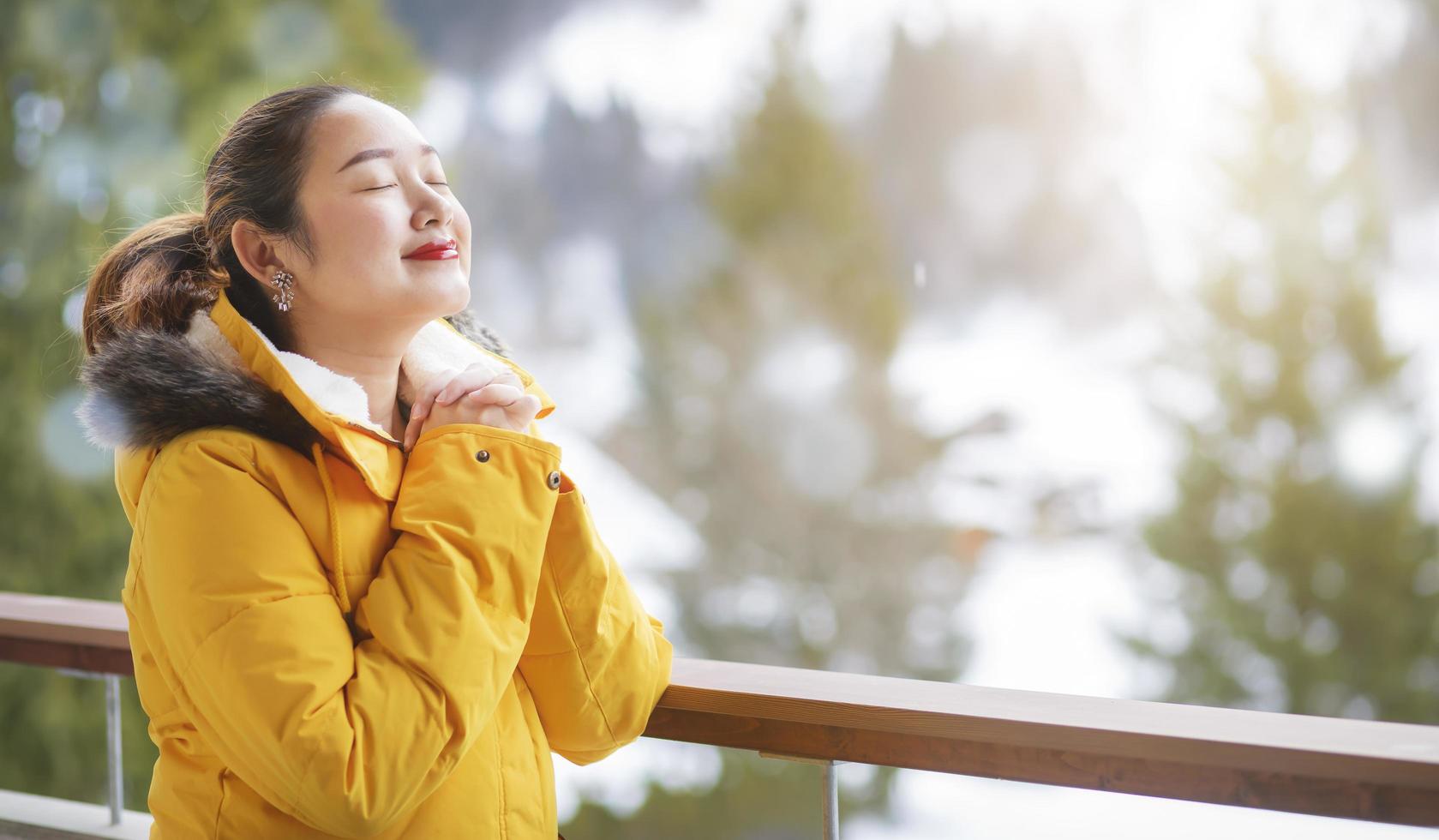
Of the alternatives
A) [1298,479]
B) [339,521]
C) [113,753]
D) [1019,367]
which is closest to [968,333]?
[1019,367]

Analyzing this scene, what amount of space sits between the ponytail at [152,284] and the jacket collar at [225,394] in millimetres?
28

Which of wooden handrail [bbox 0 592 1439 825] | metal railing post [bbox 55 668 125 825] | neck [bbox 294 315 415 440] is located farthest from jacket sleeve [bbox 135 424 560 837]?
metal railing post [bbox 55 668 125 825]

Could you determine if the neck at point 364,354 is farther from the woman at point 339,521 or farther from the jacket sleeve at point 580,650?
the jacket sleeve at point 580,650

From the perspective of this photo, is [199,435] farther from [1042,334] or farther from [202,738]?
[1042,334]

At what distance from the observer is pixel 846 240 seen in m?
9.61

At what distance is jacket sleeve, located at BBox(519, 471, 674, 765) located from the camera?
3.60 feet

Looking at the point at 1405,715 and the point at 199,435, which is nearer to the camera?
the point at 199,435

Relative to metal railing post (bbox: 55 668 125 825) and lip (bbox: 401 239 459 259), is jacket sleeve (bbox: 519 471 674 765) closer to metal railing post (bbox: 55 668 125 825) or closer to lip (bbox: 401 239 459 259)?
lip (bbox: 401 239 459 259)

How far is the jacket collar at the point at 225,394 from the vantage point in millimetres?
965

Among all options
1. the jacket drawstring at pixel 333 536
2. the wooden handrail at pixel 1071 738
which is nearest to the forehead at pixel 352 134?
the jacket drawstring at pixel 333 536

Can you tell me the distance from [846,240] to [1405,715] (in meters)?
5.08

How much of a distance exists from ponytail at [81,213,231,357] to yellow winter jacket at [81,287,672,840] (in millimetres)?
46

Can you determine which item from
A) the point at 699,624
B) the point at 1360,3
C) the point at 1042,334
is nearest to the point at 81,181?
the point at 699,624

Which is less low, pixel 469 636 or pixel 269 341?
pixel 269 341
